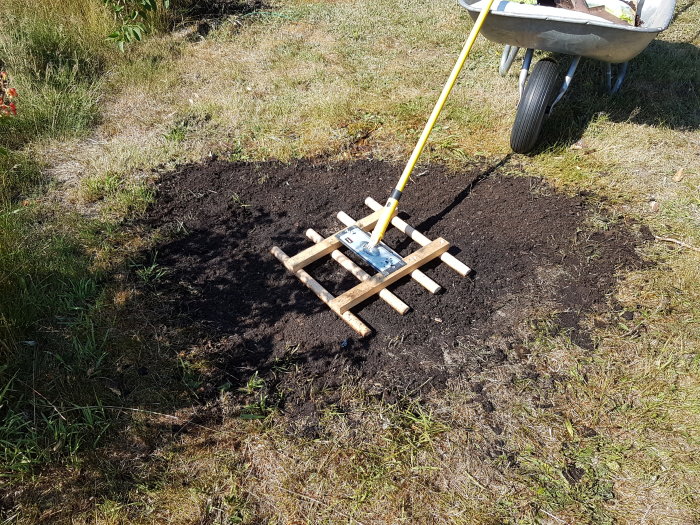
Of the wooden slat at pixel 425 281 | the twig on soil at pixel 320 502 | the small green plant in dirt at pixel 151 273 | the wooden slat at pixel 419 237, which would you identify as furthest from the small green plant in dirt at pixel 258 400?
the wooden slat at pixel 419 237

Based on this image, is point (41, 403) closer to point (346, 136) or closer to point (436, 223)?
point (436, 223)

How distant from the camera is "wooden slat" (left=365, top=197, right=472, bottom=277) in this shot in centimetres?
304

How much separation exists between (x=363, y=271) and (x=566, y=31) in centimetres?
208

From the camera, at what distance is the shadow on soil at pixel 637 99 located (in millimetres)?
4305

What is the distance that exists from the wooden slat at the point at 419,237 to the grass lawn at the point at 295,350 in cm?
51

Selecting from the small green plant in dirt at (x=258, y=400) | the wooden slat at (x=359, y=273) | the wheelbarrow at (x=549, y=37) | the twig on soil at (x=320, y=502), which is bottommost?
the twig on soil at (x=320, y=502)

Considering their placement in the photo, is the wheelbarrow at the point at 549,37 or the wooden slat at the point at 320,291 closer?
the wooden slat at the point at 320,291

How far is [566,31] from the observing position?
3350mm

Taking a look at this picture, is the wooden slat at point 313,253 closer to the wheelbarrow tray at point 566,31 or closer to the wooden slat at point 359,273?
the wooden slat at point 359,273

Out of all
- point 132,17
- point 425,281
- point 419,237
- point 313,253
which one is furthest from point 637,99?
point 132,17

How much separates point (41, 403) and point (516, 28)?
11.7ft

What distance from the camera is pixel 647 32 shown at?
324cm

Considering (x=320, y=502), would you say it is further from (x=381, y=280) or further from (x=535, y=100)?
(x=535, y=100)

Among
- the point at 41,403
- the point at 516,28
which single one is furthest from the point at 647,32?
the point at 41,403
